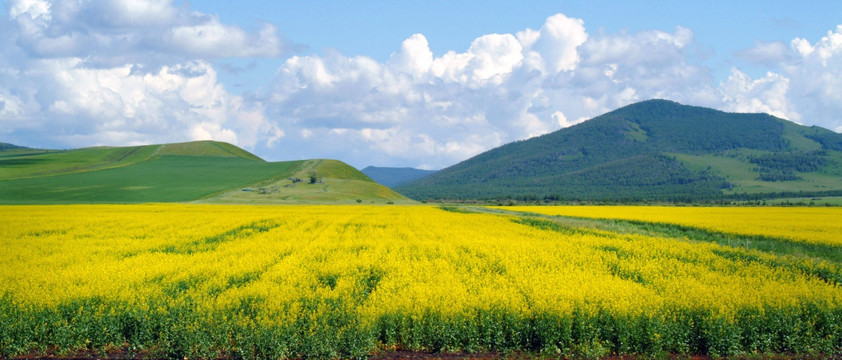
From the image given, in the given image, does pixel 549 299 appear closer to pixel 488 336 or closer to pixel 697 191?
pixel 488 336

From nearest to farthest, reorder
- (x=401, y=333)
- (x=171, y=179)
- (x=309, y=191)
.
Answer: (x=401, y=333)
(x=309, y=191)
(x=171, y=179)

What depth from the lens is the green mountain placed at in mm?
89812

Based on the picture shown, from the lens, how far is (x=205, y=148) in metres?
176

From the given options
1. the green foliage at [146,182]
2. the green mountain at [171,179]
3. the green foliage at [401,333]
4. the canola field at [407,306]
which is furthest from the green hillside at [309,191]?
the green foliage at [401,333]

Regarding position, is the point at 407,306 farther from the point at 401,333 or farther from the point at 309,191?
the point at 309,191

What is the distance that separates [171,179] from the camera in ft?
377

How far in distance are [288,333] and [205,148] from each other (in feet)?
587

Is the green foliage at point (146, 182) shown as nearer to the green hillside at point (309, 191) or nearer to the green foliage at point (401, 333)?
the green hillside at point (309, 191)

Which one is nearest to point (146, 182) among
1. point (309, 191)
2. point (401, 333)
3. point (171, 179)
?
point (171, 179)

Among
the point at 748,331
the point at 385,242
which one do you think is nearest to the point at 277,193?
the point at 385,242

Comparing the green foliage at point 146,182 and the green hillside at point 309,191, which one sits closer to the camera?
the green foliage at point 146,182

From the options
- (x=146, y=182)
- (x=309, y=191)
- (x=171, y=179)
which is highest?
(x=171, y=179)

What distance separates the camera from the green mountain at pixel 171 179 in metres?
89.8

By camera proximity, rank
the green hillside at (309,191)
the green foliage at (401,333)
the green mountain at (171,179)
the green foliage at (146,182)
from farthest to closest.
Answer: the green hillside at (309,191)
the green mountain at (171,179)
the green foliage at (146,182)
the green foliage at (401,333)
